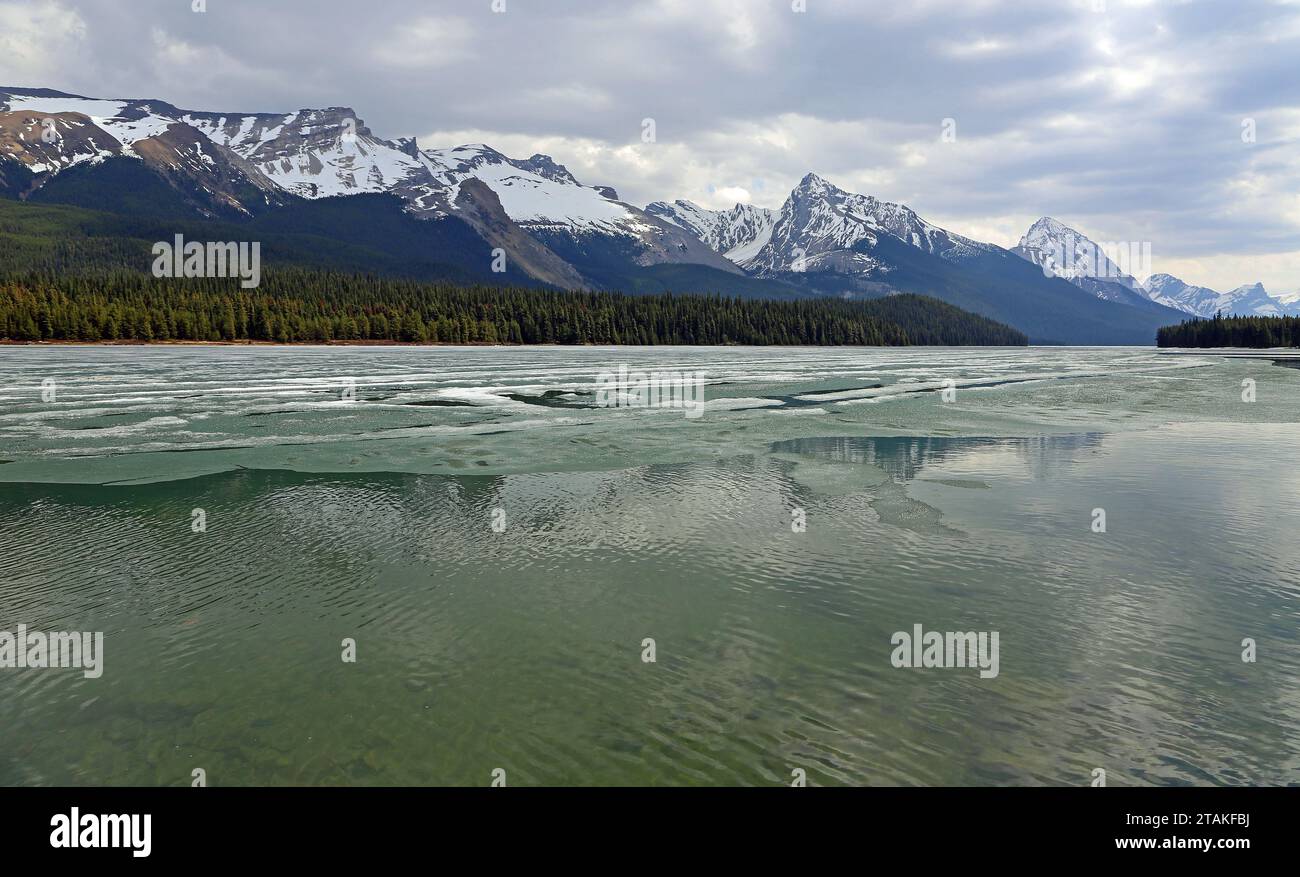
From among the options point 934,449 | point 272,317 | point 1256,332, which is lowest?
point 934,449

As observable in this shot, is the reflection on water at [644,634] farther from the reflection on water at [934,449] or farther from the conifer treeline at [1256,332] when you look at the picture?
the conifer treeline at [1256,332]

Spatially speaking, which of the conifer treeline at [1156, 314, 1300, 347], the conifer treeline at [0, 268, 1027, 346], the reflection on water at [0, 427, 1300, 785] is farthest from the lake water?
the conifer treeline at [1156, 314, 1300, 347]

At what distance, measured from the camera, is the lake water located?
729cm

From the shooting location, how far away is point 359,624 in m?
10.5

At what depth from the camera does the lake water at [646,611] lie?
7.29 meters

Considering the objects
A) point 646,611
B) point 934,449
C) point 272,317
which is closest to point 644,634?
point 646,611

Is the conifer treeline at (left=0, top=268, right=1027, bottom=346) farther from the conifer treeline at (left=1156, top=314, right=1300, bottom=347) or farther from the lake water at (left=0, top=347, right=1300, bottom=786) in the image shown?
the conifer treeline at (left=1156, top=314, right=1300, bottom=347)

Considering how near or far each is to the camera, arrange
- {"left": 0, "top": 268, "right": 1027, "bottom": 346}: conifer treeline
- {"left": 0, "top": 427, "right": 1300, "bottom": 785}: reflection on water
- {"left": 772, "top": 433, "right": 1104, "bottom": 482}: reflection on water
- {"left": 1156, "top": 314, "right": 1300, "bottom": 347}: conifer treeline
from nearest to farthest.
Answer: {"left": 0, "top": 427, "right": 1300, "bottom": 785}: reflection on water
{"left": 772, "top": 433, "right": 1104, "bottom": 482}: reflection on water
{"left": 0, "top": 268, "right": 1027, "bottom": 346}: conifer treeline
{"left": 1156, "top": 314, "right": 1300, "bottom": 347}: conifer treeline

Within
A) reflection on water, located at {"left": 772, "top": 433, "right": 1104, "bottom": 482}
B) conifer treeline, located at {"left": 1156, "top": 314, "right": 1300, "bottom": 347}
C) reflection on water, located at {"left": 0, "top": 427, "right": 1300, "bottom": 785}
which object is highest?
conifer treeline, located at {"left": 1156, "top": 314, "right": 1300, "bottom": 347}

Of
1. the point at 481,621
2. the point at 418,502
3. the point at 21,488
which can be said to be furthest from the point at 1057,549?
the point at 21,488

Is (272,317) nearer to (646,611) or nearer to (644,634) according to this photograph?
(646,611)

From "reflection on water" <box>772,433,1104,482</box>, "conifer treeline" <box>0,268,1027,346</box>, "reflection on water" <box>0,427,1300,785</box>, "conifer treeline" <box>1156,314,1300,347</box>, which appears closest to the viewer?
"reflection on water" <box>0,427,1300,785</box>

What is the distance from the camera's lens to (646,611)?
11031mm

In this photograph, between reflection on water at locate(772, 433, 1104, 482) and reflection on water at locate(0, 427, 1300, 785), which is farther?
reflection on water at locate(772, 433, 1104, 482)
